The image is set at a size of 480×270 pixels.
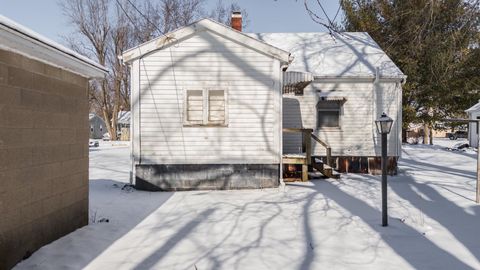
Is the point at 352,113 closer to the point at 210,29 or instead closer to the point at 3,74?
the point at 210,29

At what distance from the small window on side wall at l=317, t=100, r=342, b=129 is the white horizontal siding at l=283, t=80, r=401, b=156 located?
23 cm

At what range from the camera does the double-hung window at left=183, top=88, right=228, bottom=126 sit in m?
9.98

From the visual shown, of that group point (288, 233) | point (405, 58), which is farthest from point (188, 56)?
point (405, 58)

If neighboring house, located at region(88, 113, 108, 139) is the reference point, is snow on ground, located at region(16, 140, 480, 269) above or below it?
below

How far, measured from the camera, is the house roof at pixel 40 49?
373cm

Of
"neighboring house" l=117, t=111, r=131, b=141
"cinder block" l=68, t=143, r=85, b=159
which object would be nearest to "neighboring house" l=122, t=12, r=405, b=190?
"cinder block" l=68, t=143, r=85, b=159

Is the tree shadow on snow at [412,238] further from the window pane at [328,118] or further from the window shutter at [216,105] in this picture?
the window pane at [328,118]

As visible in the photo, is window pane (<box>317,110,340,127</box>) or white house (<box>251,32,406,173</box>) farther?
window pane (<box>317,110,340,127</box>)

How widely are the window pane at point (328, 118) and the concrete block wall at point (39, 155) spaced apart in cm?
947

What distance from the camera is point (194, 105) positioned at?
10109 mm

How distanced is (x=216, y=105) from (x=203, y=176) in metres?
2.08

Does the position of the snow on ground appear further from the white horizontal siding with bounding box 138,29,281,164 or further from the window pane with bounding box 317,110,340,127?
the window pane with bounding box 317,110,340,127

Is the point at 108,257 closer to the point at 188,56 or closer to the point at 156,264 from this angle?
the point at 156,264

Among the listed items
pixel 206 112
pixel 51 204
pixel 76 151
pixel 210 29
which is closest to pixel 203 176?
pixel 206 112
